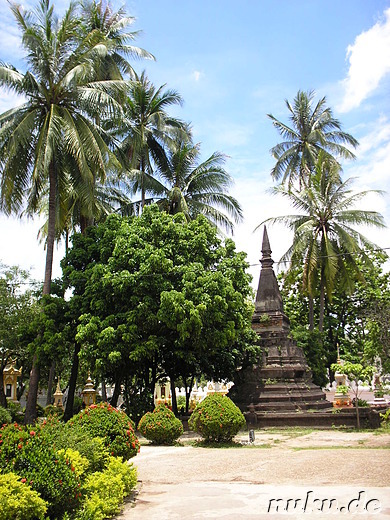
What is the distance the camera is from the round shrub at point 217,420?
42.3 ft

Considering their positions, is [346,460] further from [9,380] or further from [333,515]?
[9,380]

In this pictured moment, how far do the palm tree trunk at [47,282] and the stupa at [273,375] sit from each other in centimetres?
726

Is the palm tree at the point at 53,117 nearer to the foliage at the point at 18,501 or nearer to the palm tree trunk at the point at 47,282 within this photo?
the palm tree trunk at the point at 47,282

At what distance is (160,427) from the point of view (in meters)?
13.3

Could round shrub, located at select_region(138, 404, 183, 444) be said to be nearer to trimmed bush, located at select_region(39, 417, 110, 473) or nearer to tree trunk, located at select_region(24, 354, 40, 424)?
tree trunk, located at select_region(24, 354, 40, 424)

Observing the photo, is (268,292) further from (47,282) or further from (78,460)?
(78,460)

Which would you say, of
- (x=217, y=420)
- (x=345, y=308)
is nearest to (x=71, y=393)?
(x=217, y=420)

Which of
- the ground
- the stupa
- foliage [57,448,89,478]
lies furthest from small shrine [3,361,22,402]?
foliage [57,448,89,478]

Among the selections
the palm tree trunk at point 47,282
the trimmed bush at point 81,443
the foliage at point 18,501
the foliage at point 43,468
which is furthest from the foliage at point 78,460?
the palm tree trunk at point 47,282

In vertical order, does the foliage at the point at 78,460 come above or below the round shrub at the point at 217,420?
above

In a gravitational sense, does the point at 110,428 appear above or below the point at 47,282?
below

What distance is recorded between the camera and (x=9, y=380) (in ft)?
104

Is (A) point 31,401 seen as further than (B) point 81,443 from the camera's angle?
Yes

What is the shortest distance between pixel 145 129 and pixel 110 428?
1895 centimetres
